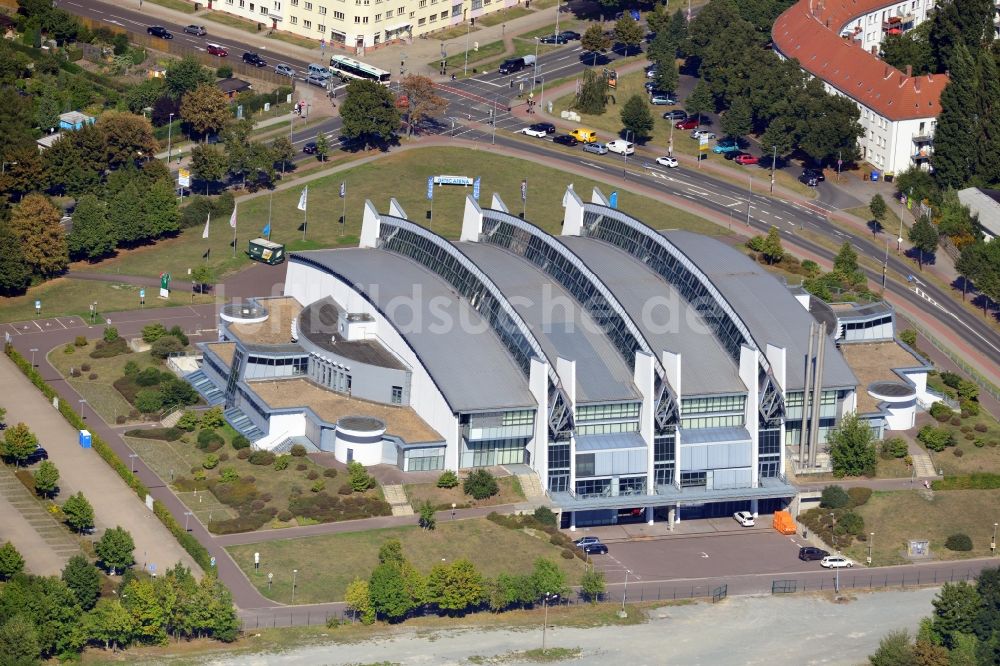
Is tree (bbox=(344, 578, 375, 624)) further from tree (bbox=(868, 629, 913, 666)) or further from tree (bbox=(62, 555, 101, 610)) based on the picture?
tree (bbox=(868, 629, 913, 666))

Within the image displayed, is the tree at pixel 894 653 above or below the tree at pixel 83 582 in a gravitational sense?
below

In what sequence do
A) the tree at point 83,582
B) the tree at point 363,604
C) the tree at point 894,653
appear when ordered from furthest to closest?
the tree at point 363,604 → the tree at point 894,653 → the tree at point 83,582

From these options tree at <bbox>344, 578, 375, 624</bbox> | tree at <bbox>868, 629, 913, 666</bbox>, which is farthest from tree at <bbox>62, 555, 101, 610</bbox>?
tree at <bbox>868, 629, 913, 666</bbox>

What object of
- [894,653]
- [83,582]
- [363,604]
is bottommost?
[894,653]

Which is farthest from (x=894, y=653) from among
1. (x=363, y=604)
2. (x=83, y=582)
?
(x=83, y=582)

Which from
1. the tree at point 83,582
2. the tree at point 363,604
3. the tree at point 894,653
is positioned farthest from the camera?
the tree at point 363,604

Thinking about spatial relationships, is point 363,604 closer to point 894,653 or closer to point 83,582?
point 83,582

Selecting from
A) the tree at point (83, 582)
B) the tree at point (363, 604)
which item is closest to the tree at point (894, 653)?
the tree at point (363, 604)

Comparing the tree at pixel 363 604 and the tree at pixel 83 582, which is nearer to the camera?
the tree at pixel 83 582

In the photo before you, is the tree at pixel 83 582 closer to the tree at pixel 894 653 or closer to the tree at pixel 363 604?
the tree at pixel 363 604
